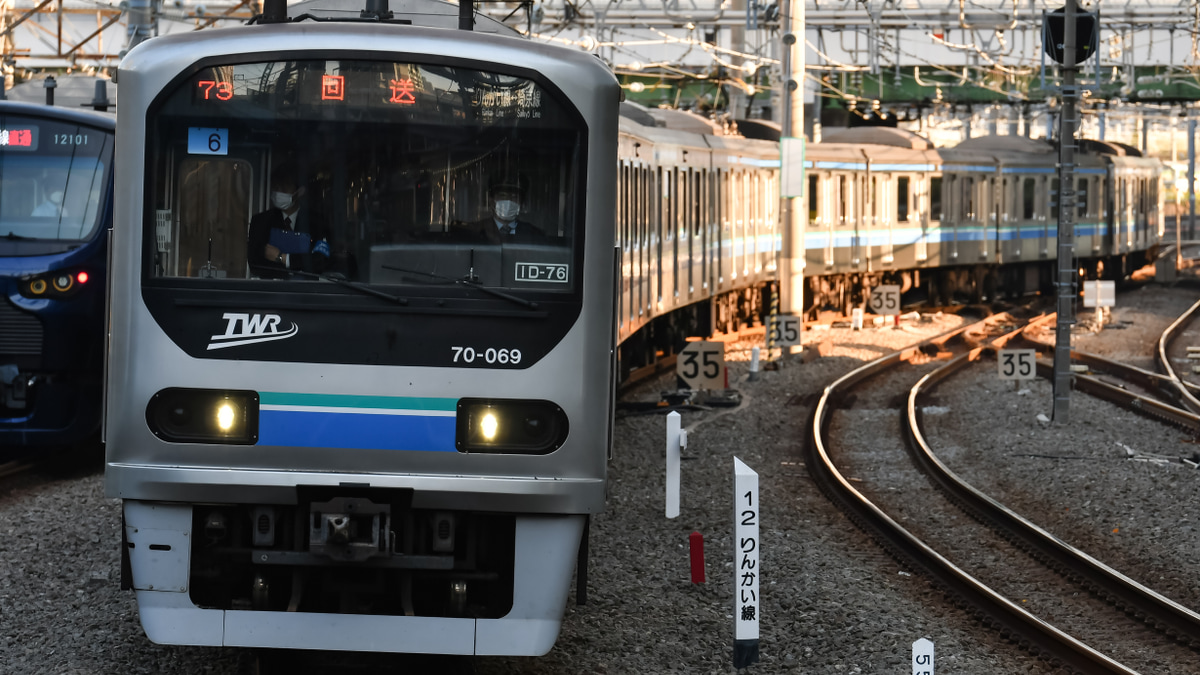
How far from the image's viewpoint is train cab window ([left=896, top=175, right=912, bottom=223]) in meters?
26.4

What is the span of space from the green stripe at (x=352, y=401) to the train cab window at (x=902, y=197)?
21.8 meters

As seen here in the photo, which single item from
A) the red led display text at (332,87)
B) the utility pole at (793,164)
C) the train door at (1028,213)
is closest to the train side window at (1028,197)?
the train door at (1028,213)

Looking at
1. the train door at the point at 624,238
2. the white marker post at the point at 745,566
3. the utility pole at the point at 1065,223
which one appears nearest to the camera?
the white marker post at the point at 745,566

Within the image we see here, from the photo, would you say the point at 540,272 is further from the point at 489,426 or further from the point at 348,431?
the point at 348,431

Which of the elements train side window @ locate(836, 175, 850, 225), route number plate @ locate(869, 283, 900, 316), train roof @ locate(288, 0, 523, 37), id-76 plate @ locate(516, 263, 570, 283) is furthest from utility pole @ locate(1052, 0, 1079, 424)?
route number plate @ locate(869, 283, 900, 316)

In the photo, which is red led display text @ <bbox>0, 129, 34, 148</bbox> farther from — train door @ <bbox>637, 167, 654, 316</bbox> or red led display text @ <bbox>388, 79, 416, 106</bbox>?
train door @ <bbox>637, 167, 654, 316</bbox>

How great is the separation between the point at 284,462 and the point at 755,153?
1707 cm

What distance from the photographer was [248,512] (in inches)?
214

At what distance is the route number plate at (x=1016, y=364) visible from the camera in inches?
615

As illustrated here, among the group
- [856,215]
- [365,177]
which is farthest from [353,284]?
[856,215]

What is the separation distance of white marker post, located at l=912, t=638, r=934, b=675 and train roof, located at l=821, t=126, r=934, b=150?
2186 centimetres

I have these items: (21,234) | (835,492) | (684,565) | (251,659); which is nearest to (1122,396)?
(835,492)

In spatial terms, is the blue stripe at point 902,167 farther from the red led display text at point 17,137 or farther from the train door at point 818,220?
the red led display text at point 17,137

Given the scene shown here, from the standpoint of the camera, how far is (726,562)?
8594mm
